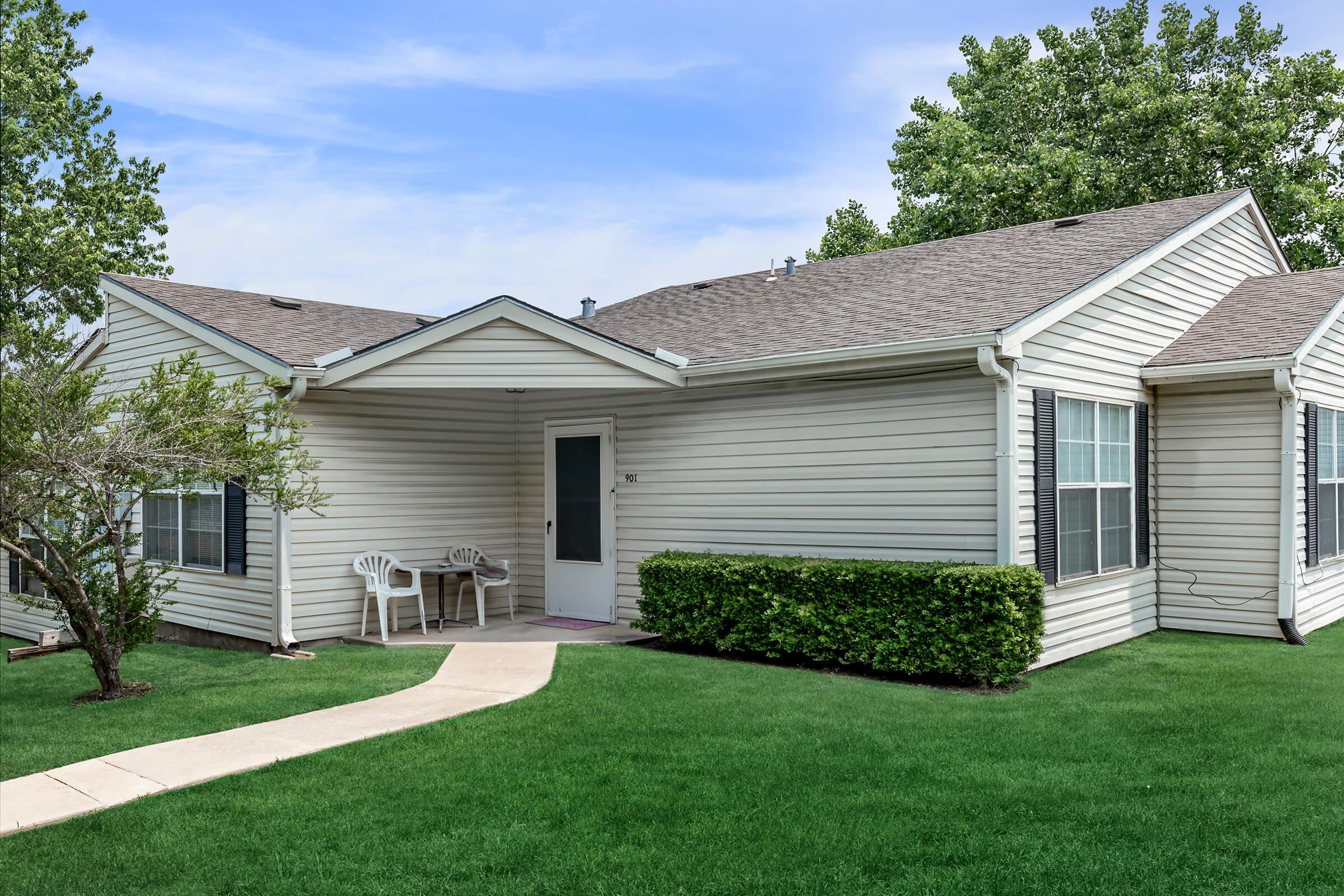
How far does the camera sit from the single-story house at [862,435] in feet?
27.5

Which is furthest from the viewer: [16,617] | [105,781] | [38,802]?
[16,617]

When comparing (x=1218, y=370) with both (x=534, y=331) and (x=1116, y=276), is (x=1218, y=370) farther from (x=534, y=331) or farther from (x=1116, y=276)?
(x=534, y=331)

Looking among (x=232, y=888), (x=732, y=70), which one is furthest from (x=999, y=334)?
(x=732, y=70)

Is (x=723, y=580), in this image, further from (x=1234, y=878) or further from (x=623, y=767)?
(x=1234, y=878)

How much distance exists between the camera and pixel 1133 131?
21.5m

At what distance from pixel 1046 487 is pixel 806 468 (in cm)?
205

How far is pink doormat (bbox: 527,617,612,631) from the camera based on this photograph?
34.3 feet

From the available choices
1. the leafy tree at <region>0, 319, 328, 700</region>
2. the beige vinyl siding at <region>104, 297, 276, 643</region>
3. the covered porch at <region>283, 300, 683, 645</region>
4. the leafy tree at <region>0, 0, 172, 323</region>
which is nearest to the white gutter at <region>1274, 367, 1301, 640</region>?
the covered porch at <region>283, 300, 683, 645</region>

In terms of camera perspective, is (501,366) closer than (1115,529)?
No

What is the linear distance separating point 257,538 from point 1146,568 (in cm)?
872

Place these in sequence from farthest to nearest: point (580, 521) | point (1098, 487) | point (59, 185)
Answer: point (59, 185), point (580, 521), point (1098, 487)

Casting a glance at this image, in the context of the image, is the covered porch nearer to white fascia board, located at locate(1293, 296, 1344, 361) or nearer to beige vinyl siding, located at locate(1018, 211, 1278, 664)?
beige vinyl siding, located at locate(1018, 211, 1278, 664)

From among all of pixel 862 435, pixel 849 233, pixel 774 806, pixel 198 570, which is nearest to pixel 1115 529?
pixel 862 435

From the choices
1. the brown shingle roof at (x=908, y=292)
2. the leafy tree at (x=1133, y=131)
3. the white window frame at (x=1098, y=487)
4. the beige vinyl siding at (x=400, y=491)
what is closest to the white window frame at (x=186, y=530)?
the beige vinyl siding at (x=400, y=491)
